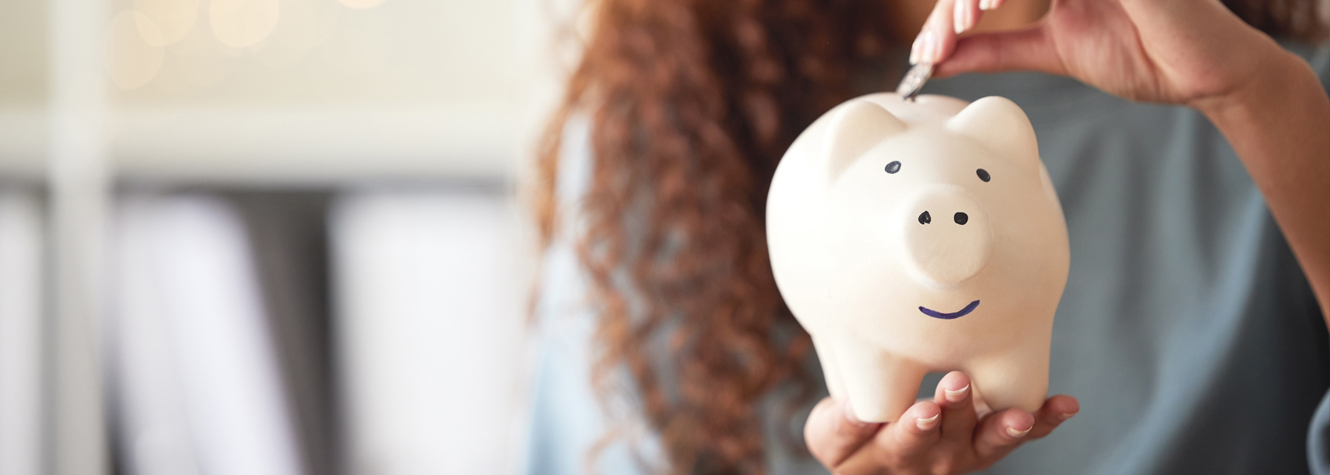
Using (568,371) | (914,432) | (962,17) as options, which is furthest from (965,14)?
(568,371)

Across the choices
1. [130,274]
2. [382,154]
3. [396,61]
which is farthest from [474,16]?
[130,274]

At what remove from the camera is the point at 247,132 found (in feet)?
4.88

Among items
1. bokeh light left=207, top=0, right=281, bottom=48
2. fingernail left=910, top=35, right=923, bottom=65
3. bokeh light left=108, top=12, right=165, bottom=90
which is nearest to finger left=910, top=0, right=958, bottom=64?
fingernail left=910, top=35, right=923, bottom=65

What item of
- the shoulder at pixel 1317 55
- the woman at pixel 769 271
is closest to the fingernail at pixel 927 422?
the woman at pixel 769 271

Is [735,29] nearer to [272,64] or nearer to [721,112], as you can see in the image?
[721,112]

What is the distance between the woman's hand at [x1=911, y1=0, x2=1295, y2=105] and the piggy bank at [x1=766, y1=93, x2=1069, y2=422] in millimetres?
38

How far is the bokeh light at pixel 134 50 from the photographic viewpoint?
1.48 metres

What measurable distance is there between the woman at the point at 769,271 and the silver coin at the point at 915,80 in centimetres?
35

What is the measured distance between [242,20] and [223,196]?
0.99 ft

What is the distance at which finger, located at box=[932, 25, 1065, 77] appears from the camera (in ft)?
1.59

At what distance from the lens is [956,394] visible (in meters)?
0.43

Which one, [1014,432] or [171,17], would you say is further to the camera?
[171,17]

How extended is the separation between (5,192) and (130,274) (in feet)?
0.76

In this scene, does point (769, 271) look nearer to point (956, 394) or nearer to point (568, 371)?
point (568, 371)
